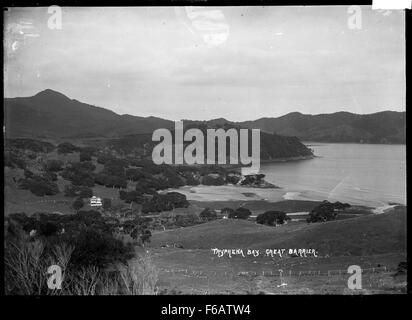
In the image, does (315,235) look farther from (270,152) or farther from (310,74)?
(310,74)

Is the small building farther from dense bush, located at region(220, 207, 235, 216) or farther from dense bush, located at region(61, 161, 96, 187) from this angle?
dense bush, located at region(220, 207, 235, 216)

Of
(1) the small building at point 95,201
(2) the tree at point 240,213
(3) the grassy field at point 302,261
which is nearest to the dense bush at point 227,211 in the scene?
(2) the tree at point 240,213

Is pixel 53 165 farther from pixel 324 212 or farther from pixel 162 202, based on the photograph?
pixel 324 212

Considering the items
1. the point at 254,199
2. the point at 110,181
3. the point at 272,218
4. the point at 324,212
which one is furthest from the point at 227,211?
the point at 110,181

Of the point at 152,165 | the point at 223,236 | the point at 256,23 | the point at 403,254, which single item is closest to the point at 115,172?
the point at 152,165

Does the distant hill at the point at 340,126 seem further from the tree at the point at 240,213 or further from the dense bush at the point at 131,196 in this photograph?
the dense bush at the point at 131,196

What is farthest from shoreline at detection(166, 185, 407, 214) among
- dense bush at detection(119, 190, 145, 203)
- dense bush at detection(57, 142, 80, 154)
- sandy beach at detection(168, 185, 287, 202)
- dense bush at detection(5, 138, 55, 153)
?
dense bush at detection(5, 138, 55, 153)
